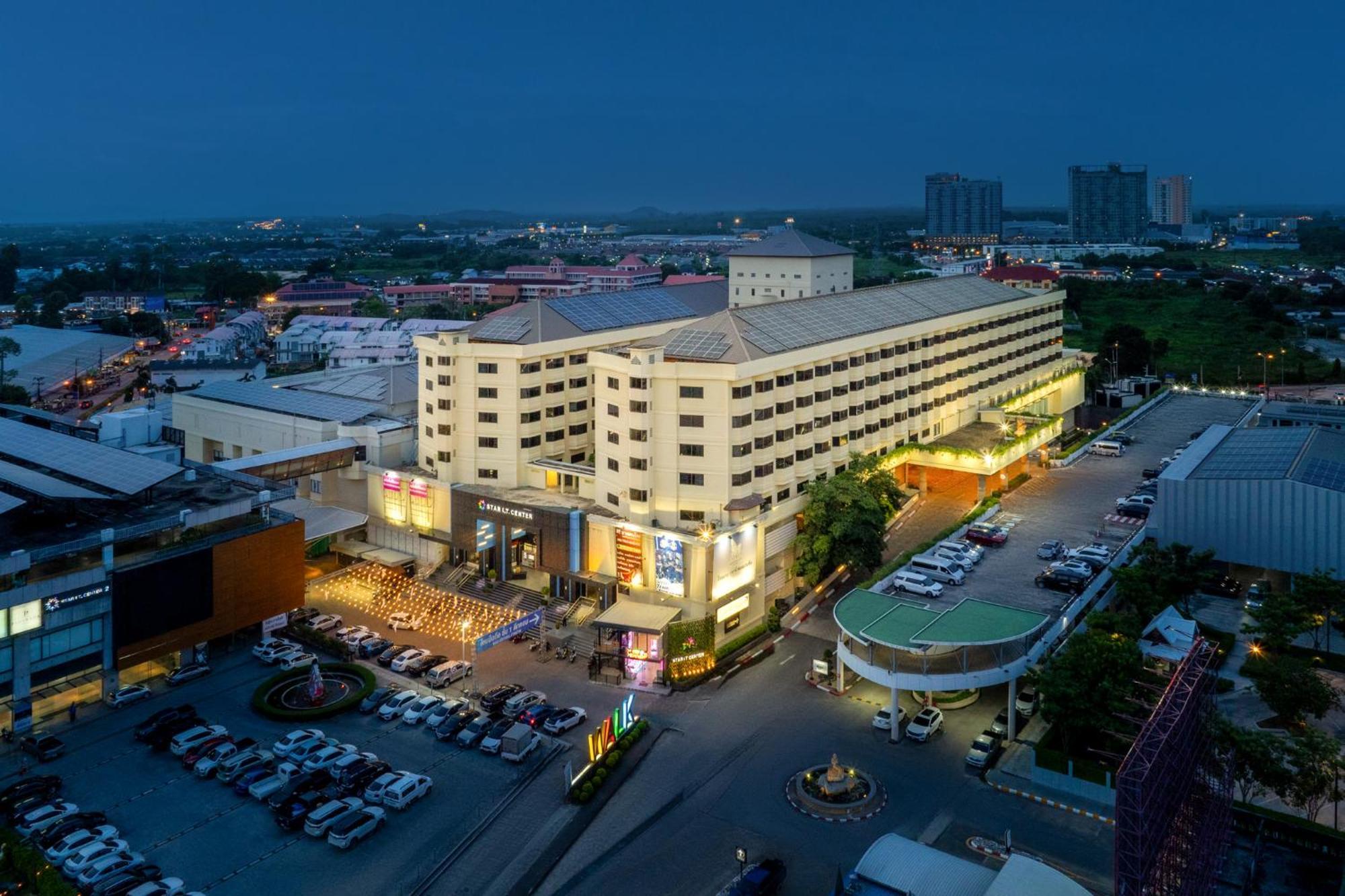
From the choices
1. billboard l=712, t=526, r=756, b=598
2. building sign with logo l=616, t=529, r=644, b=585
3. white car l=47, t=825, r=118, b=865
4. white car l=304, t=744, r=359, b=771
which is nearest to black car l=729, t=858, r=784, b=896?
white car l=304, t=744, r=359, b=771

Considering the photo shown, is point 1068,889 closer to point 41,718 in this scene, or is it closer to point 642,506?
point 642,506

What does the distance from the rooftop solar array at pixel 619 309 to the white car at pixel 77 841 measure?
86.2 feet

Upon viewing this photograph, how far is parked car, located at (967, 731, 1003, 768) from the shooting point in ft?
83.4

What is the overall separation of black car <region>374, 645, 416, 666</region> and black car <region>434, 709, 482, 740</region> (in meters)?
4.85

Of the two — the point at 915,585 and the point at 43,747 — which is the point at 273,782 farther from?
the point at 915,585

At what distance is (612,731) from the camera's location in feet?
87.5

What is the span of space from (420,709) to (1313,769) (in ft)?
72.9

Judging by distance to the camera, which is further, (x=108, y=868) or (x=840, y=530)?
(x=840, y=530)

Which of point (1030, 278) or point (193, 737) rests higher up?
point (1030, 278)

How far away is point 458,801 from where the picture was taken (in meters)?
24.7

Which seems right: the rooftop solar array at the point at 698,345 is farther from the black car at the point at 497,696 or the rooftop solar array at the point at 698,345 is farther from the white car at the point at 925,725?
the white car at the point at 925,725

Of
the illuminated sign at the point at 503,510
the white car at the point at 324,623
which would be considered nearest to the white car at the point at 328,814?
the white car at the point at 324,623

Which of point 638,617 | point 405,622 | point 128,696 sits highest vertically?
point 638,617

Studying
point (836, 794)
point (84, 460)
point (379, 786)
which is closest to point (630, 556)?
point (379, 786)
